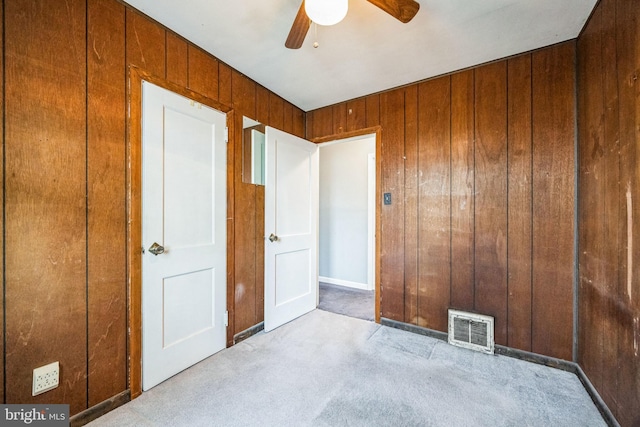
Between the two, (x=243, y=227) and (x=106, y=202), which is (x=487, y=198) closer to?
(x=243, y=227)

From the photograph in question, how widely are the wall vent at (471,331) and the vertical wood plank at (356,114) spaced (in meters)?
2.10

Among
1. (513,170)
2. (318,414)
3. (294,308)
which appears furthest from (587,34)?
(294,308)

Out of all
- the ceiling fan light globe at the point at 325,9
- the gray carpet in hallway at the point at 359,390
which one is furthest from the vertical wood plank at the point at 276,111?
the gray carpet in hallway at the point at 359,390

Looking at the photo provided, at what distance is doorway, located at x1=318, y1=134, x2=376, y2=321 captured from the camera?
4.01 meters

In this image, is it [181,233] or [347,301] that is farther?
[347,301]

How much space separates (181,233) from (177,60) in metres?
1.26

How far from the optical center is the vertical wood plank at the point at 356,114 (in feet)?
9.50

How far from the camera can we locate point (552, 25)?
1.78m

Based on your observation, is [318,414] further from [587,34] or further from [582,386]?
[587,34]

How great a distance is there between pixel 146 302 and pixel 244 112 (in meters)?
1.75

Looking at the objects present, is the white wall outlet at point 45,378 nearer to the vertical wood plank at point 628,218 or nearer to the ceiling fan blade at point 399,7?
the ceiling fan blade at point 399,7

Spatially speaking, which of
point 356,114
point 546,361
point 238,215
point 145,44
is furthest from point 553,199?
point 145,44

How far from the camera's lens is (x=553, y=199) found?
2.00m

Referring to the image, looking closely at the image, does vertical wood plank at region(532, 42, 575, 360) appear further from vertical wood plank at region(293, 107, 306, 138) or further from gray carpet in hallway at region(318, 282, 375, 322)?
vertical wood plank at region(293, 107, 306, 138)
